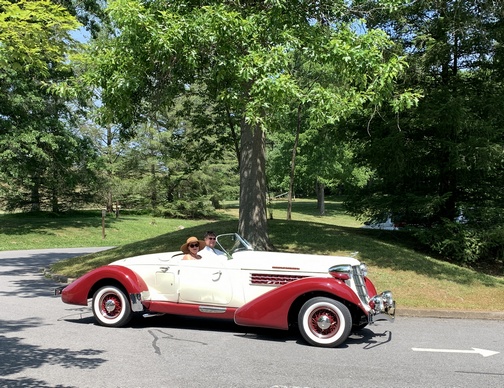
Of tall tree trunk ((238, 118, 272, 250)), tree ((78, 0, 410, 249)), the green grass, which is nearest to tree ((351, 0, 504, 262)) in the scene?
the green grass

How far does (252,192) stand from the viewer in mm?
11148

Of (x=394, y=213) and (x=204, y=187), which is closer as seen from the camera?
(x=394, y=213)

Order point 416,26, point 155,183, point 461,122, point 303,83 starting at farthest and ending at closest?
1. point 155,183
2. point 303,83
3. point 416,26
4. point 461,122

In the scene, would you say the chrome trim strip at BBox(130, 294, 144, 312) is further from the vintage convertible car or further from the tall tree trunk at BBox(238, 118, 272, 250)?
the tall tree trunk at BBox(238, 118, 272, 250)

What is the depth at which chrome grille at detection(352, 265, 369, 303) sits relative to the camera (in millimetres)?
6407

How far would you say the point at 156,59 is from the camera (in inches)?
360

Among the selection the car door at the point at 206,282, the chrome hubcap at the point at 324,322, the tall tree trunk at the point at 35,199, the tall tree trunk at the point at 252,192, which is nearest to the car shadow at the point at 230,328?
the chrome hubcap at the point at 324,322

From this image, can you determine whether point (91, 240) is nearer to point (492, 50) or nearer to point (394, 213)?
point (394, 213)

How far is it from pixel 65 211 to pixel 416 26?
83.1 ft

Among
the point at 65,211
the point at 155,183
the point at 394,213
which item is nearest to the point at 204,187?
the point at 155,183

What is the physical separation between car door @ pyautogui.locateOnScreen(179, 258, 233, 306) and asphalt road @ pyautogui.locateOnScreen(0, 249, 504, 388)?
0.50m

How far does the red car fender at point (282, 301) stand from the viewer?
19.6ft

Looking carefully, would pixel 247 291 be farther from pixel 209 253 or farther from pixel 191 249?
pixel 191 249

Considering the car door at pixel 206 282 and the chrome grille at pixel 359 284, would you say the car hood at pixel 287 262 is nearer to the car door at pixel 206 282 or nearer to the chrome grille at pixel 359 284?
the chrome grille at pixel 359 284
